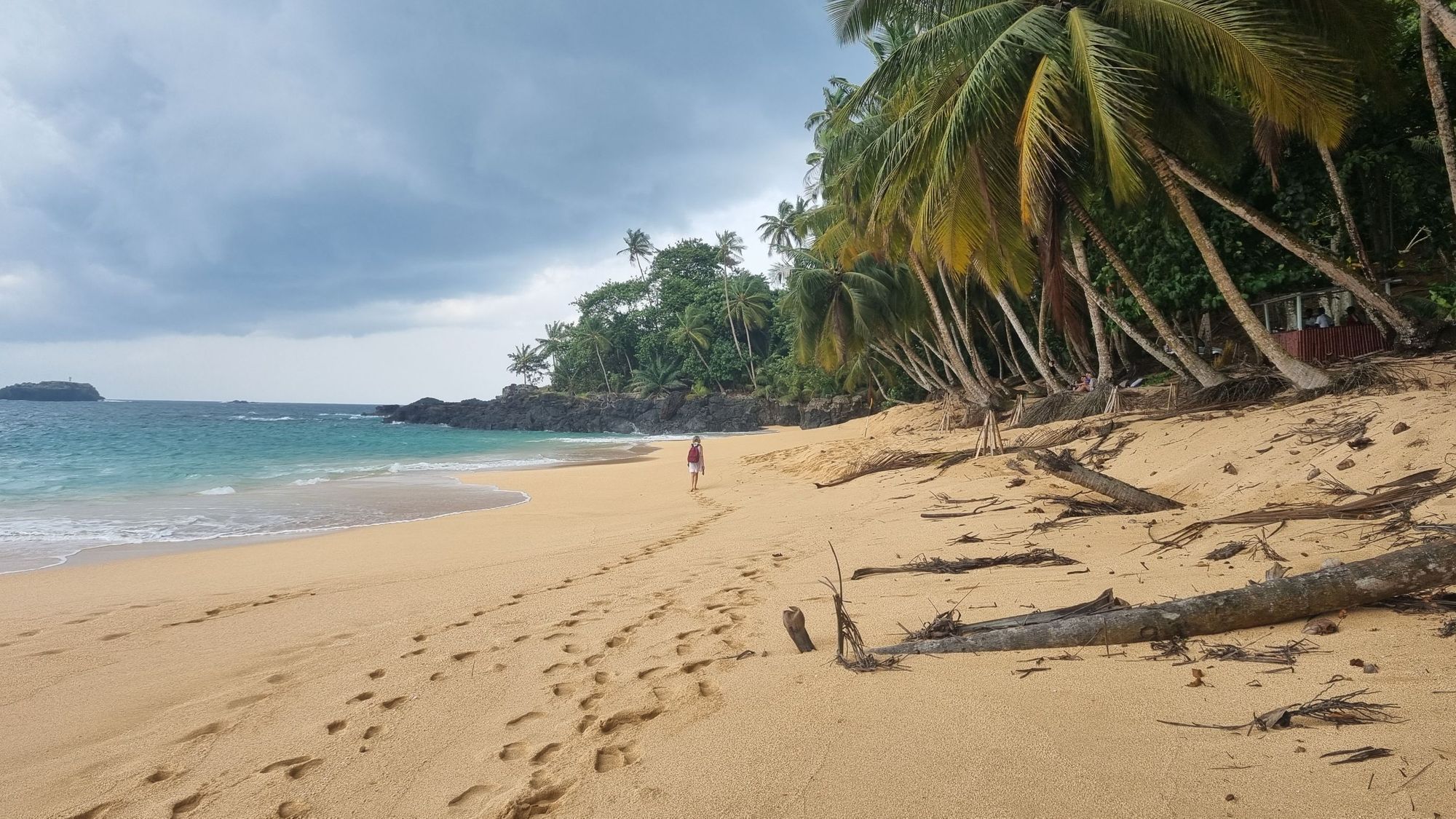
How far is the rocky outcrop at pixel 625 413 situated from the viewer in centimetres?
4205

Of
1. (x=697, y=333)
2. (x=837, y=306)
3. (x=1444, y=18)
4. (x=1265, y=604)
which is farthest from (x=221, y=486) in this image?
(x=697, y=333)

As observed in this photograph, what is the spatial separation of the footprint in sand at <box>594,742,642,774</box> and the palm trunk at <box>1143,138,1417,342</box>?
9.15 metres

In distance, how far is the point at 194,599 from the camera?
20.0 feet

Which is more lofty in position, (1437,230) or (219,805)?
(1437,230)

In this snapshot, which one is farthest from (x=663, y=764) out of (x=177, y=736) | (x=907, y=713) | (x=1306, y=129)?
(x=1306, y=129)

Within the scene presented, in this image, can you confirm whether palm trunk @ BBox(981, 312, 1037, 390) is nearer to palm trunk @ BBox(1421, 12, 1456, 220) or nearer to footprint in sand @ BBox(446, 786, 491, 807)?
palm trunk @ BBox(1421, 12, 1456, 220)

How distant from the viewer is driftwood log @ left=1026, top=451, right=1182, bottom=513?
19.2 feet

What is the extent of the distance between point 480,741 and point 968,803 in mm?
1886

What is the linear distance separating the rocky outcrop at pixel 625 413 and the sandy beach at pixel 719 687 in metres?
33.4

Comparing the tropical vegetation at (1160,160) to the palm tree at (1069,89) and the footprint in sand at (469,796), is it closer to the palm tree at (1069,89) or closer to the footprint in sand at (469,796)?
the palm tree at (1069,89)

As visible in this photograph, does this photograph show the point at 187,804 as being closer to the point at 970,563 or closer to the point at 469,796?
the point at 469,796

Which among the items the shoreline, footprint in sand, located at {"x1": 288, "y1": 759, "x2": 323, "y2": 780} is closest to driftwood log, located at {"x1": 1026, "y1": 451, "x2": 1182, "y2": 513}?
footprint in sand, located at {"x1": 288, "y1": 759, "x2": 323, "y2": 780}

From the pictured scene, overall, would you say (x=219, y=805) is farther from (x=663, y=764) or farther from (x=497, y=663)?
(x=663, y=764)

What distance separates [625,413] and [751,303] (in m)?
13.8
